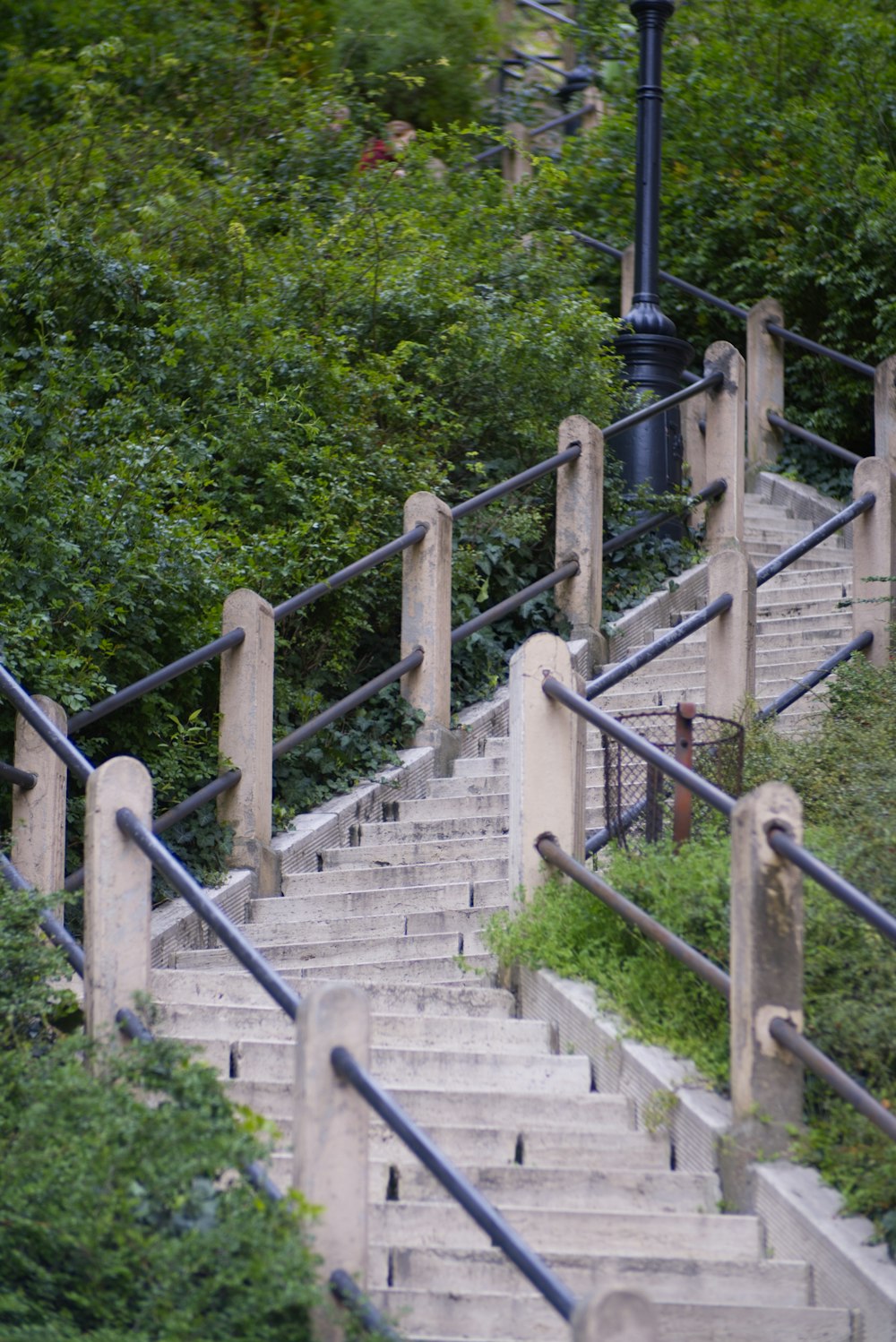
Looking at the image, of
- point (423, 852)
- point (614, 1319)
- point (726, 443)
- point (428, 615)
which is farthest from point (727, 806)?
point (726, 443)

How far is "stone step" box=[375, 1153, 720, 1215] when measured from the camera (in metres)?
4.54

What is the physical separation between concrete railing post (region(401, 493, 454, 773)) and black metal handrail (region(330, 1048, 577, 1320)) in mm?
4569

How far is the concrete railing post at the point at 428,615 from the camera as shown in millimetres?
8195

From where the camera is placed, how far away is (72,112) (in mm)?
11648

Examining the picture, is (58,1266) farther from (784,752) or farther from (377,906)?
(784,752)

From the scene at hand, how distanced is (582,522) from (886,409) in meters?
3.59

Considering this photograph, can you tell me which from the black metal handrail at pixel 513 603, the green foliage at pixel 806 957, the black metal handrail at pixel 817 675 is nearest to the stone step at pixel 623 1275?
the green foliage at pixel 806 957

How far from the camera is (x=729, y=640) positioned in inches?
304

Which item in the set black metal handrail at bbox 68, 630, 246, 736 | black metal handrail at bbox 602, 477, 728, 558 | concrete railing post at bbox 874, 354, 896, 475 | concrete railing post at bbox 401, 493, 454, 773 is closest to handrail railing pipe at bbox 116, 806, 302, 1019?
black metal handrail at bbox 68, 630, 246, 736

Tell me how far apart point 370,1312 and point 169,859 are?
149 centimetres

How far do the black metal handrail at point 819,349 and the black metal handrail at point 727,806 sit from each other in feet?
24.6

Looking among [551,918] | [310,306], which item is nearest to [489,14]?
[310,306]

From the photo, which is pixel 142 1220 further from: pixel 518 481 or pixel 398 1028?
pixel 518 481

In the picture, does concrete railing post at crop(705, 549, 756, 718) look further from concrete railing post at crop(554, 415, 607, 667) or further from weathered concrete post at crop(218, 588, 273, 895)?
weathered concrete post at crop(218, 588, 273, 895)
